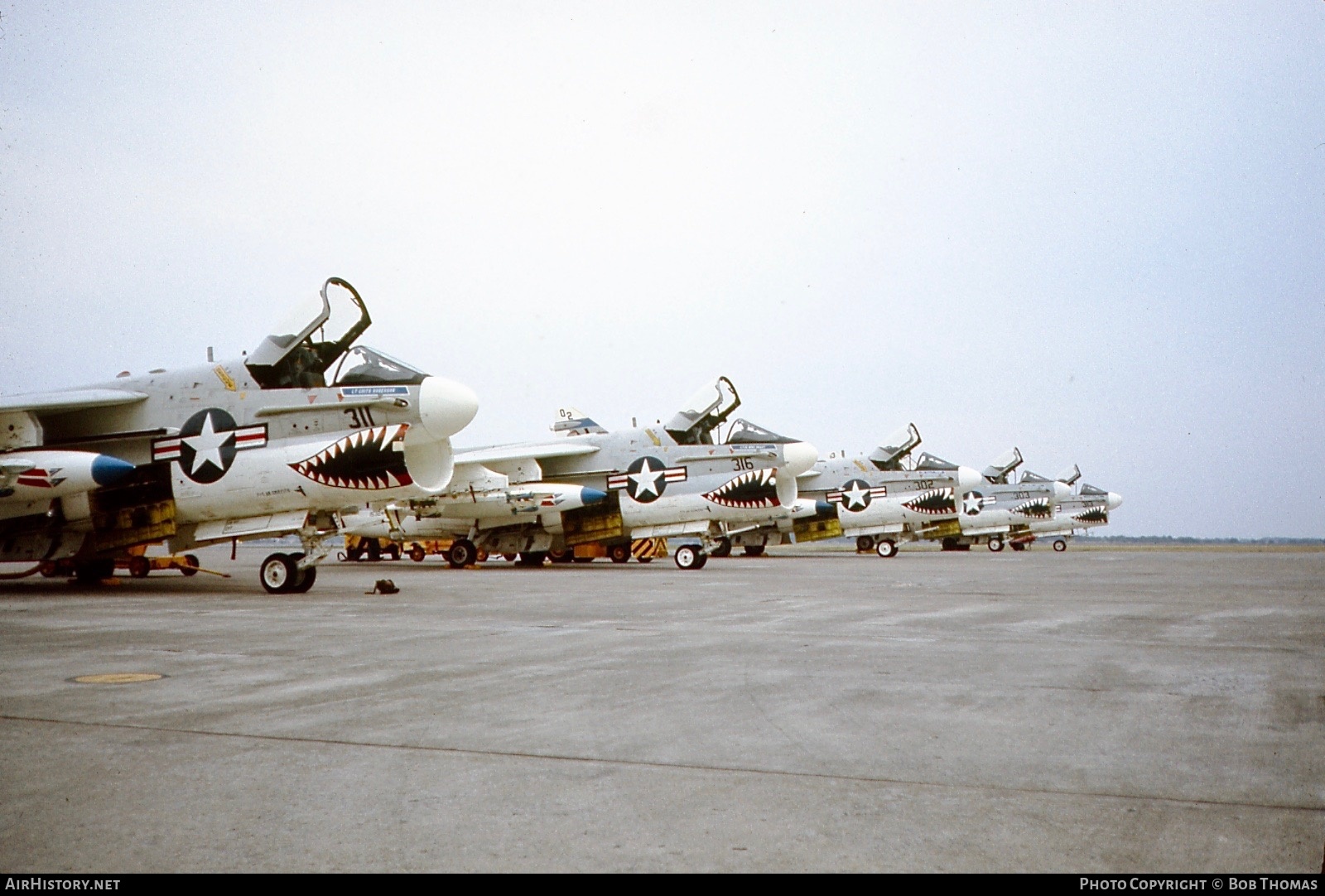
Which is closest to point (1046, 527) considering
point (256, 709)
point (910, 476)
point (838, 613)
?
point (910, 476)

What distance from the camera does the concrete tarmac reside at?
128 inches

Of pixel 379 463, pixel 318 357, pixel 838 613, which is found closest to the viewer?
pixel 838 613

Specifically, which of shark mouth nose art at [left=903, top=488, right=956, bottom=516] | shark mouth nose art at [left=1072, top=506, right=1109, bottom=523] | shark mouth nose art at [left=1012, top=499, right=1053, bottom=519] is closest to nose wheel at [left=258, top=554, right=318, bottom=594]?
shark mouth nose art at [left=903, top=488, right=956, bottom=516]

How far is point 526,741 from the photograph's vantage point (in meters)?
4.80

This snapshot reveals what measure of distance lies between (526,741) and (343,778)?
95 centimetres

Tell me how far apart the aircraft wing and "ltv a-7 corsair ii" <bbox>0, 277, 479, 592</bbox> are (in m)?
0.03

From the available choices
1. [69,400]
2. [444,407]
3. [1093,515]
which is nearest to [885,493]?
[1093,515]

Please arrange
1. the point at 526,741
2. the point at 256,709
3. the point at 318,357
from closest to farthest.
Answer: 1. the point at 526,741
2. the point at 256,709
3. the point at 318,357

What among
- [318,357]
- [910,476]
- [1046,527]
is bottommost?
[1046,527]

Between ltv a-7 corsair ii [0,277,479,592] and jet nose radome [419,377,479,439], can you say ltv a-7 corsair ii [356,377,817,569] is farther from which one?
jet nose radome [419,377,479,439]

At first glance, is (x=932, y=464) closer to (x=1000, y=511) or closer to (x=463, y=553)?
(x=1000, y=511)

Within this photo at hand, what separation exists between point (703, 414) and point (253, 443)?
13.4 metres

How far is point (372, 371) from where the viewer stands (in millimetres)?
15125

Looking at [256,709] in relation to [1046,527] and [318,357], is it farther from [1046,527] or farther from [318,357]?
[1046,527]
